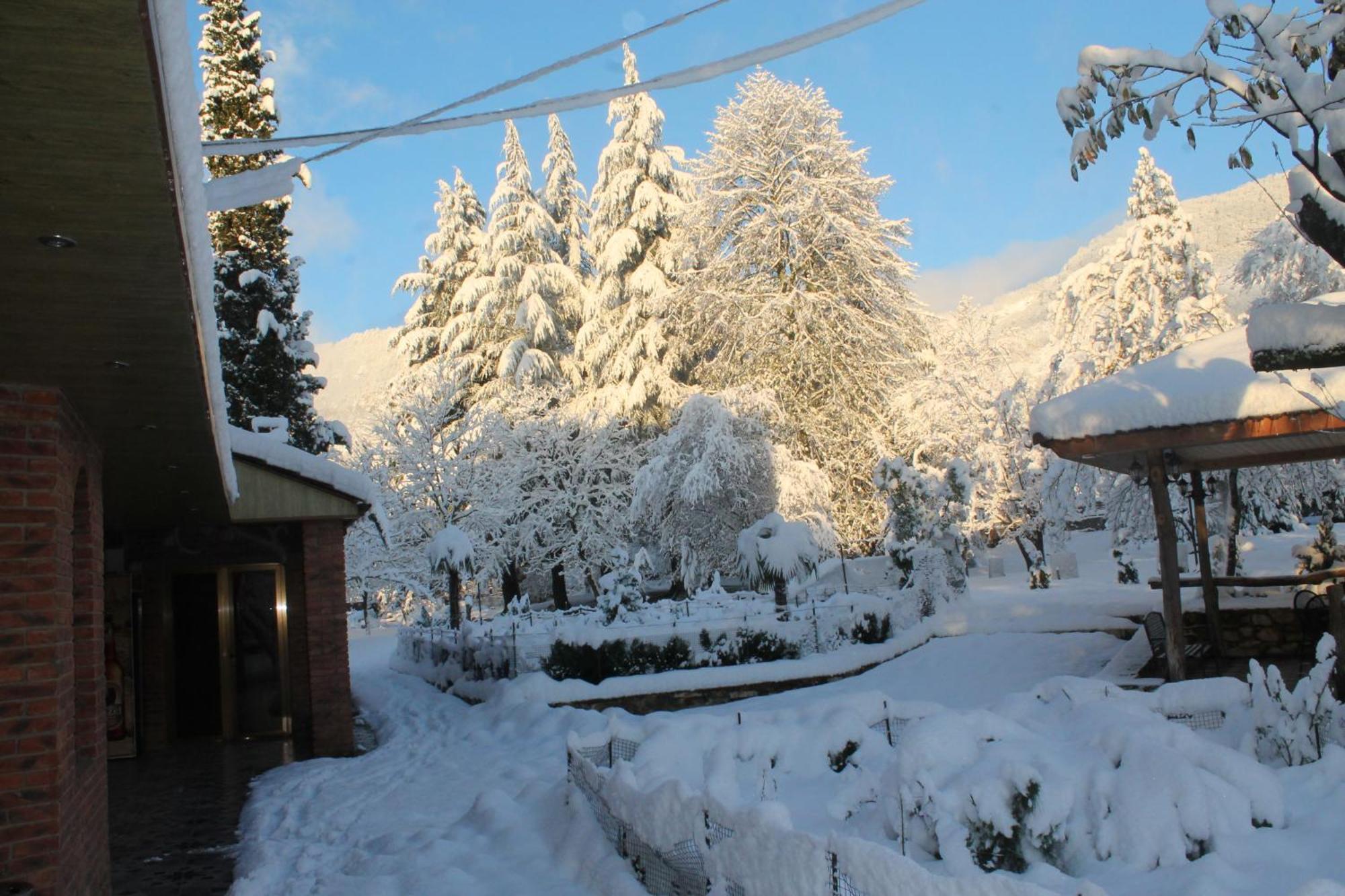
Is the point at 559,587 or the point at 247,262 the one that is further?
the point at 559,587

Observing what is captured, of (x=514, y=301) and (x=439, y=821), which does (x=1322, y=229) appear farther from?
(x=514, y=301)

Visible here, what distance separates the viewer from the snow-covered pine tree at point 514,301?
31031mm

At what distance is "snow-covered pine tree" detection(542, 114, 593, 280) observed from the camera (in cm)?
3412

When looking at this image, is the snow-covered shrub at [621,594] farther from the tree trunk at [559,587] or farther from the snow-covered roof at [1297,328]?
the snow-covered roof at [1297,328]

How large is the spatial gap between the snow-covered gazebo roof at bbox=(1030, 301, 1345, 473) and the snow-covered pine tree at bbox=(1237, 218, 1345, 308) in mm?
17328

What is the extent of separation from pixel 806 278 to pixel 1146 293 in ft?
30.5

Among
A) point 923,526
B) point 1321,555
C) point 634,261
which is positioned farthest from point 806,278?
point 1321,555

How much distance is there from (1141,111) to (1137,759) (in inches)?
122

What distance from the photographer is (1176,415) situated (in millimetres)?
9289

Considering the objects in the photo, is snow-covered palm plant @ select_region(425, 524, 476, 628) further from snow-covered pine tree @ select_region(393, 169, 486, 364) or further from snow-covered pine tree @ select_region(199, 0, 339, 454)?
snow-covered pine tree @ select_region(393, 169, 486, 364)

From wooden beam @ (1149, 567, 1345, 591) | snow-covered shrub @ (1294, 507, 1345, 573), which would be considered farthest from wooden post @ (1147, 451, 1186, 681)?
snow-covered shrub @ (1294, 507, 1345, 573)

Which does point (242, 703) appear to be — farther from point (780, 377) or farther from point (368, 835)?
point (780, 377)

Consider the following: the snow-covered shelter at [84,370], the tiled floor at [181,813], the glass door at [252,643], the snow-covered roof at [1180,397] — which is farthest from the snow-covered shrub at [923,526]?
the snow-covered shelter at [84,370]

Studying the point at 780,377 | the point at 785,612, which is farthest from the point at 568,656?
the point at 780,377
